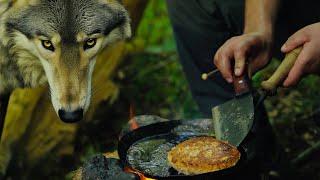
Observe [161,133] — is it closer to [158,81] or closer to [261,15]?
[261,15]

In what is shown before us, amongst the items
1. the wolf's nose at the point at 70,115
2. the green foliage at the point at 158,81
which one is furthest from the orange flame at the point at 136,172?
the green foliage at the point at 158,81

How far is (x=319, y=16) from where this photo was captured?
110 inches

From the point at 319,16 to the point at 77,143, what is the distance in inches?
65.1

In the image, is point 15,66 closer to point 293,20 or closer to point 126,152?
point 126,152

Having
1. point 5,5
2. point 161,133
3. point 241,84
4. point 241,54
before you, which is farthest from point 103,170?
point 5,5

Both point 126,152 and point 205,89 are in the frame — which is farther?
point 205,89

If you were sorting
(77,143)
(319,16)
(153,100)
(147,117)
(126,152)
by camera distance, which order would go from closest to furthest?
(126,152), (147,117), (319,16), (77,143), (153,100)

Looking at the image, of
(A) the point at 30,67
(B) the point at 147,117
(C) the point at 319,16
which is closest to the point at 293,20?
(C) the point at 319,16

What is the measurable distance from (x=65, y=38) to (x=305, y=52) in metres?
0.94

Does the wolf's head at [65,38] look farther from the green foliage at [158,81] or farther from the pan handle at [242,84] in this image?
the green foliage at [158,81]

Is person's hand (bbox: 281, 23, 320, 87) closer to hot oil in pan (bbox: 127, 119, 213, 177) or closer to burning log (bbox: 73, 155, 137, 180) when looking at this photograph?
hot oil in pan (bbox: 127, 119, 213, 177)

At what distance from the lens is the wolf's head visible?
2227 mm

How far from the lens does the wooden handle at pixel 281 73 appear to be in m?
1.86

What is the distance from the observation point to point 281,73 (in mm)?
1938
